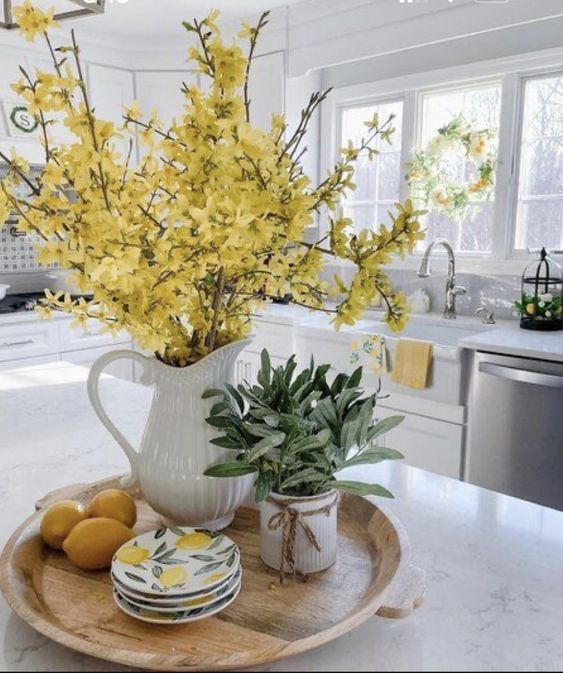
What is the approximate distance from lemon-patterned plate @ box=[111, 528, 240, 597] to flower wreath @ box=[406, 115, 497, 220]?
8.93ft

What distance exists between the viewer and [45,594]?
28.5 inches

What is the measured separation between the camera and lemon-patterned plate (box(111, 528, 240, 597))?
0.65m

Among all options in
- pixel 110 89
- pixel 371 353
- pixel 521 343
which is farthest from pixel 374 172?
pixel 110 89

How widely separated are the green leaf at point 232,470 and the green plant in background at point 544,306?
87.5 inches

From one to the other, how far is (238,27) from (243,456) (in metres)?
3.39

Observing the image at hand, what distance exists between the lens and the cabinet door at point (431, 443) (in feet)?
8.29

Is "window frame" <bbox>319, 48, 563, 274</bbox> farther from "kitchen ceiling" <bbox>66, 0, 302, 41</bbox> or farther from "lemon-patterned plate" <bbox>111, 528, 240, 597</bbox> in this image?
"lemon-patterned plate" <bbox>111, 528, 240, 597</bbox>

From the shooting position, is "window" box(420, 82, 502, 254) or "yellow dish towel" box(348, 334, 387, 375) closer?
"yellow dish towel" box(348, 334, 387, 375)

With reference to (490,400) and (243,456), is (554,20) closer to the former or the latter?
(490,400)

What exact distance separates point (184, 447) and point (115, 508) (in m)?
0.13

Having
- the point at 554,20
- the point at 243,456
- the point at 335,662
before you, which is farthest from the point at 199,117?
the point at 554,20

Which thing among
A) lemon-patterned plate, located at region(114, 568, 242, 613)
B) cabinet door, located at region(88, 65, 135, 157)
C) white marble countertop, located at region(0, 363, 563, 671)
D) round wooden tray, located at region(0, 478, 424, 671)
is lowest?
white marble countertop, located at region(0, 363, 563, 671)

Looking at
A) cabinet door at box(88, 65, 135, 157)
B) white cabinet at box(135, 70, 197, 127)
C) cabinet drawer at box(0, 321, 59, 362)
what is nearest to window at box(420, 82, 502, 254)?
white cabinet at box(135, 70, 197, 127)

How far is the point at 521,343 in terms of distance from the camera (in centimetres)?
233
